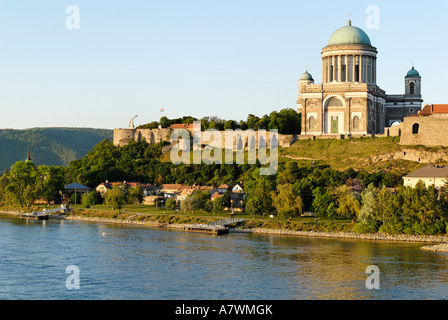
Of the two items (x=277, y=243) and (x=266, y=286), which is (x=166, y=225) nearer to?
(x=277, y=243)

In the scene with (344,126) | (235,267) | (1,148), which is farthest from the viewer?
(1,148)

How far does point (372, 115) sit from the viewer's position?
9200cm

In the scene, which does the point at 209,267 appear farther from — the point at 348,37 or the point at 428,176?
the point at 348,37

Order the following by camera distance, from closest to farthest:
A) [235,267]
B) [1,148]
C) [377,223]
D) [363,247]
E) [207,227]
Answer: [235,267] < [363,247] < [377,223] < [207,227] < [1,148]

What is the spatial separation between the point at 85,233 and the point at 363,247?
2526 cm

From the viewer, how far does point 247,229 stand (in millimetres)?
64438

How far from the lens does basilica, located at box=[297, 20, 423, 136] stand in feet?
294

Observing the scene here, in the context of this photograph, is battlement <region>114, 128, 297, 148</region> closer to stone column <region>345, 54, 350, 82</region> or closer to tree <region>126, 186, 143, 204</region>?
stone column <region>345, 54, 350, 82</region>

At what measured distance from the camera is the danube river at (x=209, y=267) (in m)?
35.8

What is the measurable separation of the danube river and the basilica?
35.0 metres

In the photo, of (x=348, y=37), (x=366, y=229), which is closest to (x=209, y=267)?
(x=366, y=229)

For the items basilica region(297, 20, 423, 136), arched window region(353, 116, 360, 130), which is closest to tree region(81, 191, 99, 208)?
basilica region(297, 20, 423, 136)

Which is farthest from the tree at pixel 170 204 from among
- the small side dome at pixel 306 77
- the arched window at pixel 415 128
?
the small side dome at pixel 306 77
